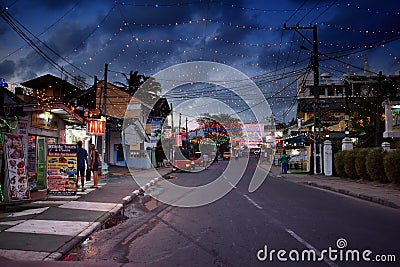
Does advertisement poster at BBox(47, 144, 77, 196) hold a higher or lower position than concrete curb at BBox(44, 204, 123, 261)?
higher

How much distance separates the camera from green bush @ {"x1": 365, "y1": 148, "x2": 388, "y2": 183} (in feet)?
65.6

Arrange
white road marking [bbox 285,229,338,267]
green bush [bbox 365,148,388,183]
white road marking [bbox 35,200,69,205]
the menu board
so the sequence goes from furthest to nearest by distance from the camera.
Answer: green bush [bbox 365,148,388,183], the menu board, white road marking [bbox 35,200,69,205], white road marking [bbox 285,229,338,267]

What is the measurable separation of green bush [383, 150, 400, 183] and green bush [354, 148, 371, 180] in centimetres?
298

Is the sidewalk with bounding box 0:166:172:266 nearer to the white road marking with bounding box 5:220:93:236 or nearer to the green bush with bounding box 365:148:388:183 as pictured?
the white road marking with bounding box 5:220:93:236

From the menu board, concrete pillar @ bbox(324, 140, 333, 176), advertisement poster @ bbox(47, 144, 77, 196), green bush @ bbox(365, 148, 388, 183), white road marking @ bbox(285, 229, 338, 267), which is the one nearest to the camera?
white road marking @ bbox(285, 229, 338, 267)

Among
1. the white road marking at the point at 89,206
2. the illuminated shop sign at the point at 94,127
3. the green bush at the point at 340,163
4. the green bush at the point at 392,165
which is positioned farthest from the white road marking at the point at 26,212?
the green bush at the point at 340,163

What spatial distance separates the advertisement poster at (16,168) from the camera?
11.8 meters

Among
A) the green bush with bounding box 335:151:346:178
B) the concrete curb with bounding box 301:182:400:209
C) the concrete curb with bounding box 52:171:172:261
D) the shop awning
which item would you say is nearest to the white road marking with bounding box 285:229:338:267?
the concrete curb with bounding box 52:171:172:261

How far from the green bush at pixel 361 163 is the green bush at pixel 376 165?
105cm

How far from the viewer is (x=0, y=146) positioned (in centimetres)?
1250

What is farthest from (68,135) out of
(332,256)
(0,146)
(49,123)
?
(332,256)

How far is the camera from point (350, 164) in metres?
23.8

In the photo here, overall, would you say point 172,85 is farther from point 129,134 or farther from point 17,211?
point 17,211

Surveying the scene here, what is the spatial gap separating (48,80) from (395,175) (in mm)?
30241
